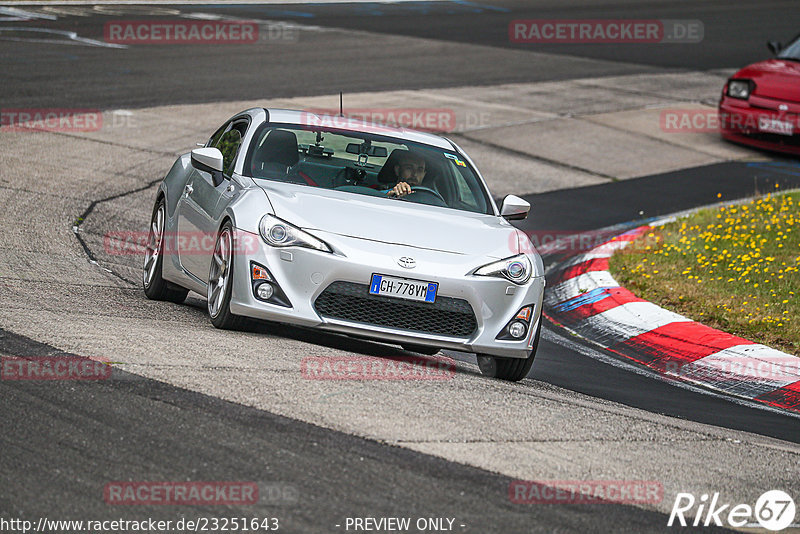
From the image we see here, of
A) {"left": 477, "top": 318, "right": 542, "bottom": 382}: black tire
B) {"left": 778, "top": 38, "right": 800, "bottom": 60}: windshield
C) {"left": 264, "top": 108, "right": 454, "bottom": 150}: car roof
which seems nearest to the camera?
{"left": 477, "top": 318, "right": 542, "bottom": 382}: black tire

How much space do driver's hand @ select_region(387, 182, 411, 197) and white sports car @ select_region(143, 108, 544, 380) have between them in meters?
0.01

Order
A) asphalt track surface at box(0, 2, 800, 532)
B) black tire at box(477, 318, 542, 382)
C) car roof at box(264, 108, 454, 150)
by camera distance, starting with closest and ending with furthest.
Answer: asphalt track surface at box(0, 2, 800, 532)
black tire at box(477, 318, 542, 382)
car roof at box(264, 108, 454, 150)

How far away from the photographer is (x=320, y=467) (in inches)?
200

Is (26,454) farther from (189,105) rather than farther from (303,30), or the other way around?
(303,30)

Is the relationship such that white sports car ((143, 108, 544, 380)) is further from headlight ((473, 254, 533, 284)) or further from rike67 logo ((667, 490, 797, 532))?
rike67 logo ((667, 490, 797, 532))

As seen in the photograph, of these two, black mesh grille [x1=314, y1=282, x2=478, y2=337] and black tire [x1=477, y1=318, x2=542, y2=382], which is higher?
black mesh grille [x1=314, y1=282, x2=478, y2=337]

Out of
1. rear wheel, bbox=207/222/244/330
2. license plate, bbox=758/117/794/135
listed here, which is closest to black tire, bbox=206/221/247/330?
rear wheel, bbox=207/222/244/330

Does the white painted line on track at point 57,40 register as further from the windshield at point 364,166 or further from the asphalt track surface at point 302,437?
the windshield at point 364,166

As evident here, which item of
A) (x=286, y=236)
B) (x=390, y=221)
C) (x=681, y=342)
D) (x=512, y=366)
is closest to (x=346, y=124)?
(x=390, y=221)

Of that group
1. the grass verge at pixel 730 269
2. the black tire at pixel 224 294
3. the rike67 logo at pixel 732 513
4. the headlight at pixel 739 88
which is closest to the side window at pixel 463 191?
the black tire at pixel 224 294

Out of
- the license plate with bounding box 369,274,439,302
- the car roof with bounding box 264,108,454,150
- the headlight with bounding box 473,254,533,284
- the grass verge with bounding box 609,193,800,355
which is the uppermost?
the car roof with bounding box 264,108,454,150

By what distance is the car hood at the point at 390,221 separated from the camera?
742 centimetres

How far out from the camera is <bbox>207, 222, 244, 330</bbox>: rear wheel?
744cm

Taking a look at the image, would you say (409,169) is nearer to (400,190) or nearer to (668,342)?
(400,190)
